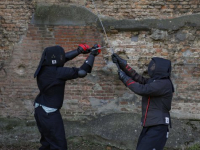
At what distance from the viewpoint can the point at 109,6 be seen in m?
6.05

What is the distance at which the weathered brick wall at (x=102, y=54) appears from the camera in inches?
237

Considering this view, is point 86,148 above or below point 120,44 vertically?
below

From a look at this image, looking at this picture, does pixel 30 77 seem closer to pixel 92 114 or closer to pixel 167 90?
pixel 92 114

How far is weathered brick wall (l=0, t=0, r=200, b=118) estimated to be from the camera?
602 cm

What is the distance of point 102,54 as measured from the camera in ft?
20.2

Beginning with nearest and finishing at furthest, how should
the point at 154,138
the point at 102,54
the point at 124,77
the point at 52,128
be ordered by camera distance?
1. the point at 154,138
2. the point at 124,77
3. the point at 52,128
4. the point at 102,54

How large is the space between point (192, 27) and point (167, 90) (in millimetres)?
2130

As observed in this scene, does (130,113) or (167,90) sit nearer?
(167,90)

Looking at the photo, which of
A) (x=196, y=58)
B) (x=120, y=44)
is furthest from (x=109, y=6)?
(x=196, y=58)

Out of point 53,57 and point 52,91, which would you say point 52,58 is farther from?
point 52,91

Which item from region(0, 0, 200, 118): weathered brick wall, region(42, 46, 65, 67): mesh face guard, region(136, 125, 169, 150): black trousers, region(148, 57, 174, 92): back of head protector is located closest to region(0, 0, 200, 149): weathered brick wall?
region(0, 0, 200, 118): weathered brick wall

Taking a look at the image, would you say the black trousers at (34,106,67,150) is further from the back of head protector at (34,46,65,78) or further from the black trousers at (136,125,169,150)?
the black trousers at (136,125,169,150)

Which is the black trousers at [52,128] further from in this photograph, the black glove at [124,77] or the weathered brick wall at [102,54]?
the weathered brick wall at [102,54]

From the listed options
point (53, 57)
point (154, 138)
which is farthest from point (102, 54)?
point (154, 138)
